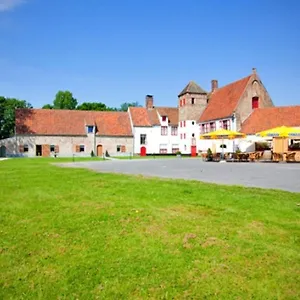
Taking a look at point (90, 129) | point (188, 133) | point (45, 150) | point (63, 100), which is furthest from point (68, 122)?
point (63, 100)

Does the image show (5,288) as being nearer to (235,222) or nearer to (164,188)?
(235,222)

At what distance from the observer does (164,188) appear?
10.6 meters

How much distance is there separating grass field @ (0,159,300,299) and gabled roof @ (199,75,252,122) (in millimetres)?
35586

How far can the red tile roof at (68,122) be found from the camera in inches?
1984

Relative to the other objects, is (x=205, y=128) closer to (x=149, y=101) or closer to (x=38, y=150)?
(x=149, y=101)

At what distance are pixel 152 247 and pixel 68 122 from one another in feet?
162

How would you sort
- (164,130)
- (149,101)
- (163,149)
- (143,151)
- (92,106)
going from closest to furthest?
(143,151) < (164,130) < (163,149) < (149,101) < (92,106)

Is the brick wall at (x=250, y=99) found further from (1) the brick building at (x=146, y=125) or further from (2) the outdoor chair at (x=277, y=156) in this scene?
(2) the outdoor chair at (x=277, y=156)

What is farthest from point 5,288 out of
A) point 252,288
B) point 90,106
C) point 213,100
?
point 90,106

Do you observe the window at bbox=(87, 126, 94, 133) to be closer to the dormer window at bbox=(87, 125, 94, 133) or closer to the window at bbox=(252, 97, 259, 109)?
the dormer window at bbox=(87, 125, 94, 133)

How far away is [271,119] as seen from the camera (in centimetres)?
3803

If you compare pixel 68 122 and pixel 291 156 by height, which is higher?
pixel 68 122

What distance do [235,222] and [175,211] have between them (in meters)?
1.48

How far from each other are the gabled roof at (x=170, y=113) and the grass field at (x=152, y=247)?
1874 inches
